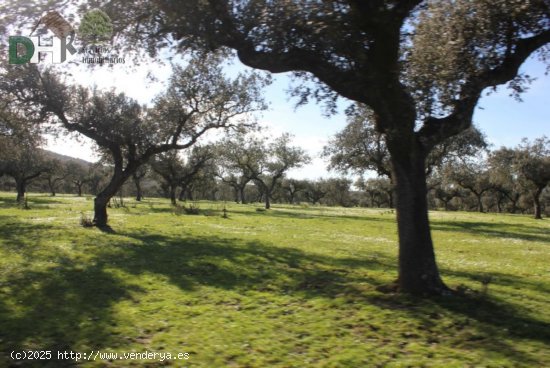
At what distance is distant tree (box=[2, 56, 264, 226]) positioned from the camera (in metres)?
26.6

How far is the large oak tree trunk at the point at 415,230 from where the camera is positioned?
36.9 ft

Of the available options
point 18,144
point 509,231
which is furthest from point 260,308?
point 18,144

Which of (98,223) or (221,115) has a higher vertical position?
(221,115)

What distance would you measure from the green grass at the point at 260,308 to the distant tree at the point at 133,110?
10684mm

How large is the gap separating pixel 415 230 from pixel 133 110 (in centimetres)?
2563

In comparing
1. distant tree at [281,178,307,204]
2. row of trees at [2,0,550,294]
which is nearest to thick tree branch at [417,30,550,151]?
row of trees at [2,0,550,294]

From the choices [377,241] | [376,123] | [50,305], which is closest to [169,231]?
[377,241]

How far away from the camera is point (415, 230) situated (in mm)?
11258

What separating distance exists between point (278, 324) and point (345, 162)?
4675 centimetres

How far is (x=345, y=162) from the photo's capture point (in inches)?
2157

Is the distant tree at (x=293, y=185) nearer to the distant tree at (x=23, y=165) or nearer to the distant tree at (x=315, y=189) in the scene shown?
the distant tree at (x=315, y=189)

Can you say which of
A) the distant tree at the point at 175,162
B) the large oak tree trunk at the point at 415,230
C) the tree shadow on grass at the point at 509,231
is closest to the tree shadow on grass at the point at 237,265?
the large oak tree trunk at the point at 415,230

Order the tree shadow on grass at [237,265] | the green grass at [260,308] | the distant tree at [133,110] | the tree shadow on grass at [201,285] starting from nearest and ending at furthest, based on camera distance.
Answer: the green grass at [260,308] < the tree shadow on grass at [201,285] < the tree shadow on grass at [237,265] < the distant tree at [133,110]

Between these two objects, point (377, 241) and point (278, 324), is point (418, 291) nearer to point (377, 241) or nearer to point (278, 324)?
point (278, 324)
